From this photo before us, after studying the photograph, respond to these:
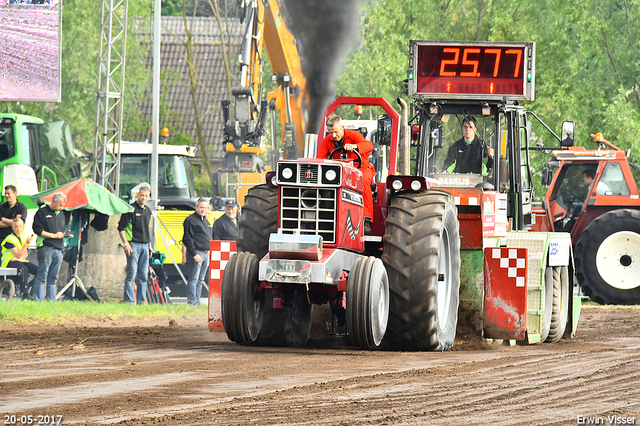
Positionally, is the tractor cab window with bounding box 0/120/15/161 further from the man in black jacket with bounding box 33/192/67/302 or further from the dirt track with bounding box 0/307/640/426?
the dirt track with bounding box 0/307/640/426

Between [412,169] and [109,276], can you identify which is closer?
[412,169]

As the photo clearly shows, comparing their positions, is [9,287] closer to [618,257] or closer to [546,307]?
[546,307]

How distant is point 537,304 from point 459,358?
242 centimetres

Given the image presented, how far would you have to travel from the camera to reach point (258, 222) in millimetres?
10609

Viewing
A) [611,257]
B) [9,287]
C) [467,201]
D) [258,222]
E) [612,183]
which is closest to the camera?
[258,222]

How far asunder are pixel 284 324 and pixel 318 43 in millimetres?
13008

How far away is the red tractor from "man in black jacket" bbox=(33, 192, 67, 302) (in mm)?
6963

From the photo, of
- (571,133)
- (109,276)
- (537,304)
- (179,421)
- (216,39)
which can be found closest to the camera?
(179,421)

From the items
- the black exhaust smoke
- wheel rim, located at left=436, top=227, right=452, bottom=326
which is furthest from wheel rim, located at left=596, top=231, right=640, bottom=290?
wheel rim, located at left=436, top=227, right=452, bottom=326

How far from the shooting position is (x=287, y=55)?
72.1ft

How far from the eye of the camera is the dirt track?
6.49 m

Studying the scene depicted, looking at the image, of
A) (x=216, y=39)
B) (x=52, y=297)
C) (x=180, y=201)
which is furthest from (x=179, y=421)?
(x=216, y=39)

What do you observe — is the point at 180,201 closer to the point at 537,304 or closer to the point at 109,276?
the point at 109,276

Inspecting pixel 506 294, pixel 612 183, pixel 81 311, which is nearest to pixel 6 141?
pixel 81 311
